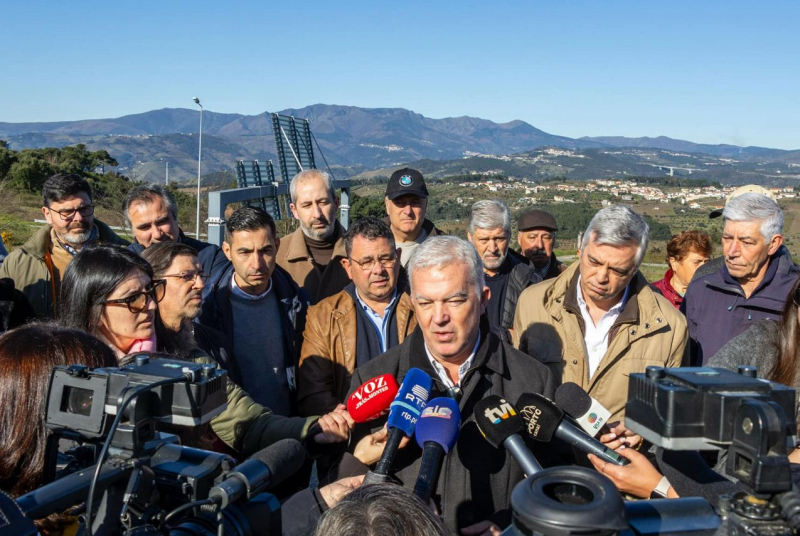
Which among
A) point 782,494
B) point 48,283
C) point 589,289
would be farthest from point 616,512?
point 48,283

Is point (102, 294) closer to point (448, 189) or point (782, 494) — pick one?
A: point (782, 494)

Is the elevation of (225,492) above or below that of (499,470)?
above

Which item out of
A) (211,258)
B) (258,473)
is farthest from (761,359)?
(211,258)

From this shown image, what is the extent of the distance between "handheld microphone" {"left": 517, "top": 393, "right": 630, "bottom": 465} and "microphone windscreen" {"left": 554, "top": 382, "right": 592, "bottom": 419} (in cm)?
25

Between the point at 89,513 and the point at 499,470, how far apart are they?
1778 millimetres

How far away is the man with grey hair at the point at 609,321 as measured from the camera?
3.69m

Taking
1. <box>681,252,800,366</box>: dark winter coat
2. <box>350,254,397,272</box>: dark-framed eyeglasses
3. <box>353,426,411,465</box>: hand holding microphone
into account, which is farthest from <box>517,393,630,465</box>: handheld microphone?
<box>681,252,800,366</box>: dark winter coat

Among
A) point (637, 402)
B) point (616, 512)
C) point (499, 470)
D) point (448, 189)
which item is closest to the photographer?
point (616, 512)

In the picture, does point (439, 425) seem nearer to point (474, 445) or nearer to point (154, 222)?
point (474, 445)

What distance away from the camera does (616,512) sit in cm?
124

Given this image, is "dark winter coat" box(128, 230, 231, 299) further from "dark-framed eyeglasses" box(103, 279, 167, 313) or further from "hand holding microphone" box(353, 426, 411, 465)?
"hand holding microphone" box(353, 426, 411, 465)

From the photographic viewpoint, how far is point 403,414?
2305mm

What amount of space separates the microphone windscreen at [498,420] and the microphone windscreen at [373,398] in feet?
1.72

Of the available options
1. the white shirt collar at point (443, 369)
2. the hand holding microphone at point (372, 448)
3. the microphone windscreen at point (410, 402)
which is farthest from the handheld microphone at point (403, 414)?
the white shirt collar at point (443, 369)
